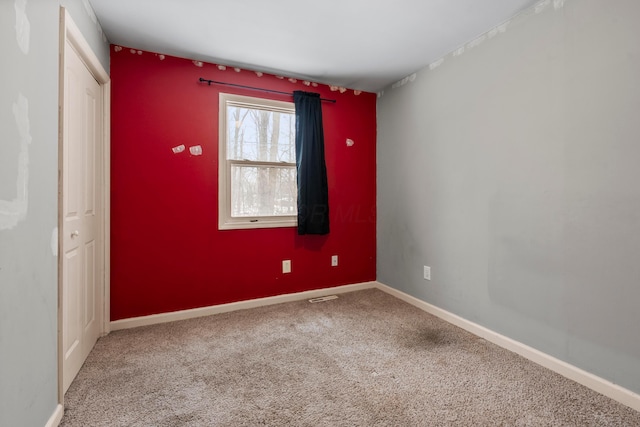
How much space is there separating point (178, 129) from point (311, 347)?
2163 millimetres

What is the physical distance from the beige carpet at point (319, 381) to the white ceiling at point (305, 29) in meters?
2.35

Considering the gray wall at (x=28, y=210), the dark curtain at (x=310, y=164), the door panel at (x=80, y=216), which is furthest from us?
the dark curtain at (x=310, y=164)

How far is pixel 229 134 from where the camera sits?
9.61 feet

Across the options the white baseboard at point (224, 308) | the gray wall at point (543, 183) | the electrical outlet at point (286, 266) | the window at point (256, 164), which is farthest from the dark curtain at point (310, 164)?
the gray wall at point (543, 183)

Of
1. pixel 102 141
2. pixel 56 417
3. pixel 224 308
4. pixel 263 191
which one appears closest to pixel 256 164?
pixel 263 191

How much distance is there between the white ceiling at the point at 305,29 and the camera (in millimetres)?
1995

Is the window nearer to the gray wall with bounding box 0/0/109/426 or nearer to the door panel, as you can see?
the door panel

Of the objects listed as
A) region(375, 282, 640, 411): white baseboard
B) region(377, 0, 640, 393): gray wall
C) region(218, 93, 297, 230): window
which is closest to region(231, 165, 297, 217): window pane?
region(218, 93, 297, 230): window

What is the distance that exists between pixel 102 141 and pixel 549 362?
354 centimetres

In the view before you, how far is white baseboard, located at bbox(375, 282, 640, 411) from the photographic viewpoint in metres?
1.59

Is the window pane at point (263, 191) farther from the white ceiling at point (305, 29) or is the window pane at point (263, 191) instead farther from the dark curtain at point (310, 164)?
the white ceiling at point (305, 29)

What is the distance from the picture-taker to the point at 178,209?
272 centimetres

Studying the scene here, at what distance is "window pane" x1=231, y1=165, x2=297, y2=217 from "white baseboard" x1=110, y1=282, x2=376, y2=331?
2.87 ft

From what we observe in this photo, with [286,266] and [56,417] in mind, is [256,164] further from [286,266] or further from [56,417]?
[56,417]
